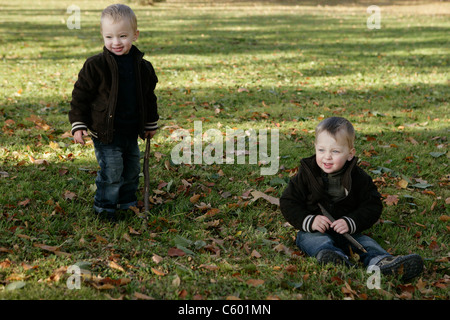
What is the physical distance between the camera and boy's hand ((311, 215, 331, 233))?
11.2 feet

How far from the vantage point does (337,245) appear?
3576 mm

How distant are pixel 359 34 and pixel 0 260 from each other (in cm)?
1701

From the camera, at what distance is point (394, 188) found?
4.73 metres

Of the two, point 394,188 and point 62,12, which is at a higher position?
point 62,12

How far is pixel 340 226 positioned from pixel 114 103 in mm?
2048

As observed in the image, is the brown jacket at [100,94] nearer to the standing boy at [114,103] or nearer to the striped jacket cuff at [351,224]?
the standing boy at [114,103]

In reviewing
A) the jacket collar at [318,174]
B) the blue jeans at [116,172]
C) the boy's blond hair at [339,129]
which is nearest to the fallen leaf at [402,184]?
the jacket collar at [318,174]

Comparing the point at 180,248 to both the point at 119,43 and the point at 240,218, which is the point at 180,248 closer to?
the point at 240,218

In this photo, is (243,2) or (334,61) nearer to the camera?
(334,61)

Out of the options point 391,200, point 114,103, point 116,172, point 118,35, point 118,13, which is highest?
point 118,13

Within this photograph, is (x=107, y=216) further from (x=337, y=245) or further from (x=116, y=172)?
(x=337, y=245)

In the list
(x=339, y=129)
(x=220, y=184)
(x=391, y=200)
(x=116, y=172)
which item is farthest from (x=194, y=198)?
(x=391, y=200)

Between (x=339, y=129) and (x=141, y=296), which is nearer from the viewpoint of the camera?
(x=141, y=296)
